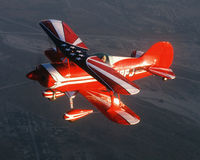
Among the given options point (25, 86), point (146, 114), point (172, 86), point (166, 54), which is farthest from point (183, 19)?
point (25, 86)

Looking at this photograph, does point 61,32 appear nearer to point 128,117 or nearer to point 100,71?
point 100,71

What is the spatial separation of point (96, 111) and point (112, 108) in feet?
17.2

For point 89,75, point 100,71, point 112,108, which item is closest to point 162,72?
point 112,108

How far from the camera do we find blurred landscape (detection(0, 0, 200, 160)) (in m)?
14.5

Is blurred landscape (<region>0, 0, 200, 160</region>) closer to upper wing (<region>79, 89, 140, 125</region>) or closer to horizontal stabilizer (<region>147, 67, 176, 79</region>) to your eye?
upper wing (<region>79, 89, 140, 125</region>)

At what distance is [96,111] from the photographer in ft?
58.0

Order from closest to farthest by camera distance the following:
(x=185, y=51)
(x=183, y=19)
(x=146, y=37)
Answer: (x=185, y=51), (x=146, y=37), (x=183, y=19)

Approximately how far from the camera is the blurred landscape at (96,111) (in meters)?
14.5

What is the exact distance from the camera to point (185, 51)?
94.1 ft

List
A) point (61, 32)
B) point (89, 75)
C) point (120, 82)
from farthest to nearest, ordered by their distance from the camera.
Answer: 1. point (61, 32)
2. point (89, 75)
3. point (120, 82)

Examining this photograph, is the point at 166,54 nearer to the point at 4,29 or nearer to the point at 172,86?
the point at 172,86

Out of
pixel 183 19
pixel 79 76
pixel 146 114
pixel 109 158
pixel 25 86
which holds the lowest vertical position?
pixel 109 158

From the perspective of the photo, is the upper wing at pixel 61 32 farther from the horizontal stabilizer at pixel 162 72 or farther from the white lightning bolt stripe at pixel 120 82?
the horizontal stabilizer at pixel 162 72

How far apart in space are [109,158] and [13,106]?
26.6ft
